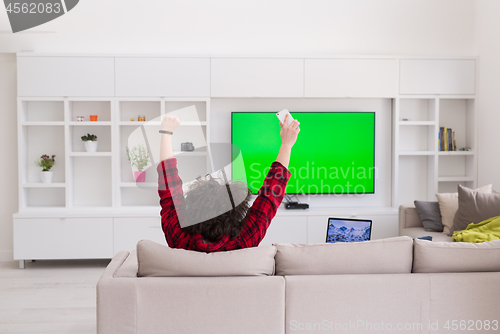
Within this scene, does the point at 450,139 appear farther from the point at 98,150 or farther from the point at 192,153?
the point at 98,150

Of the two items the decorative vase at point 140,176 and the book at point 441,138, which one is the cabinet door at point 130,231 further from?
the book at point 441,138

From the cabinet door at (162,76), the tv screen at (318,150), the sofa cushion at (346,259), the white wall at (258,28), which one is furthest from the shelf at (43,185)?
the sofa cushion at (346,259)

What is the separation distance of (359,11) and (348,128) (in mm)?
1235

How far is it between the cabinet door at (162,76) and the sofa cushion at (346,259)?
259 centimetres

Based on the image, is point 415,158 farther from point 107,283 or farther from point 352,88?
point 107,283

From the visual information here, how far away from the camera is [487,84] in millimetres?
3930

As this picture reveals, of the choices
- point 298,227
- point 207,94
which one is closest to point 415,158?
point 298,227

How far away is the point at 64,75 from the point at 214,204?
9.86ft

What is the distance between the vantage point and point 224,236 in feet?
4.98

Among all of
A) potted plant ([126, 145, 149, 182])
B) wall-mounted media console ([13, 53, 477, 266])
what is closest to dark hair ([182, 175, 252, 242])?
potted plant ([126, 145, 149, 182])

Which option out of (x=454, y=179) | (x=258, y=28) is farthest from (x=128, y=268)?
(x=454, y=179)

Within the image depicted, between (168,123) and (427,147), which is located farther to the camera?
(427,147)

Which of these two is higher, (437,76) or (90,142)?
(437,76)

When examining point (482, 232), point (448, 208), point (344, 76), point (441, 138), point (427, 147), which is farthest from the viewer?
point (427, 147)
